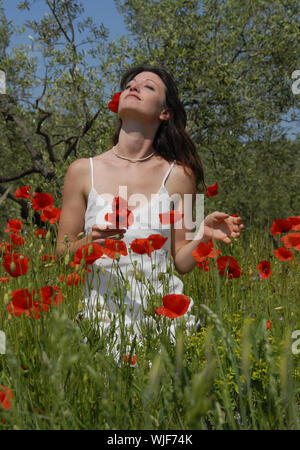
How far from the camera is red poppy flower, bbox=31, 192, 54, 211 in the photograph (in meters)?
2.67

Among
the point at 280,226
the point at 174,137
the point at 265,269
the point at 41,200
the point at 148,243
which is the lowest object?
the point at 265,269

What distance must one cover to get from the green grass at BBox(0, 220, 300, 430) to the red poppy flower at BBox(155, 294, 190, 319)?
0.09 meters

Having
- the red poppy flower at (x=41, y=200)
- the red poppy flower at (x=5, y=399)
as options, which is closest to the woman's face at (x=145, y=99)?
the red poppy flower at (x=41, y=200)

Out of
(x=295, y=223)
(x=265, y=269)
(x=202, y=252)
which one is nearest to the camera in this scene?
(x=202, y=252)

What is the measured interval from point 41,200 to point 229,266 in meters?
1.18

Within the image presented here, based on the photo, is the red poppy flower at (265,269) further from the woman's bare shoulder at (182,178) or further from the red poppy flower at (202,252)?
the woman's bare shoulder at (182,178)

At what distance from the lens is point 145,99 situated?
321cm

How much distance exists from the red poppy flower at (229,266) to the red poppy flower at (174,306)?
562 millimetres

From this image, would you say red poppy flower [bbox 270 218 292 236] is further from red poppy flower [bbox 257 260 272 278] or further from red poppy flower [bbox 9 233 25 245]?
red poppy flower [bbox 9 233 25 245]

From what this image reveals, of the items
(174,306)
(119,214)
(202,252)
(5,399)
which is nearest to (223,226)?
(202,252)

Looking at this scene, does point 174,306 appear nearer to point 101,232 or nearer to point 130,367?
point 130,367

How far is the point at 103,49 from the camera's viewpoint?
9.76 metres

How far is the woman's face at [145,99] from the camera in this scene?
3143mm
